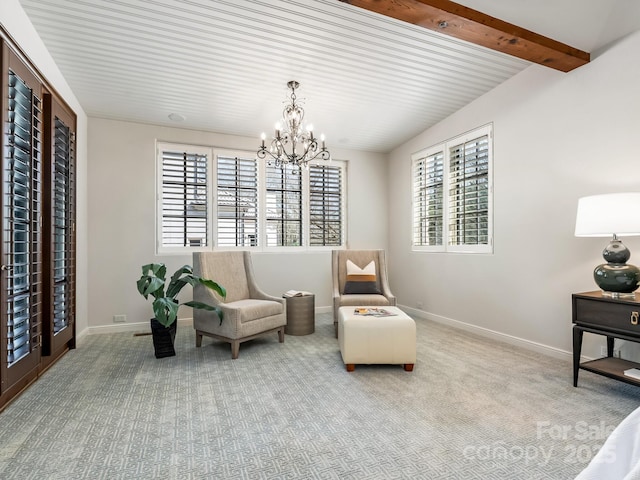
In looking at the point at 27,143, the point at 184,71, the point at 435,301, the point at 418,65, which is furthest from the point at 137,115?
the point at 435,301

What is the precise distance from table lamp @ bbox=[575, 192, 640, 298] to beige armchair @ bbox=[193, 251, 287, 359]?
294 centimetres

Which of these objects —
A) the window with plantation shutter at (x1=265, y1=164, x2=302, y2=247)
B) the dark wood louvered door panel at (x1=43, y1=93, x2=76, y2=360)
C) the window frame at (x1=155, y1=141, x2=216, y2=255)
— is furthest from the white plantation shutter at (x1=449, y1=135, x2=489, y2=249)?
the dark wood louvered door panel at (x1=43, y1=93, x2=76, y2=360)

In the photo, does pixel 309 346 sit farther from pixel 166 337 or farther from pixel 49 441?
pixel 49 441

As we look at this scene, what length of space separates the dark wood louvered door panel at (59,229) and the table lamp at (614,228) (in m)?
4.40

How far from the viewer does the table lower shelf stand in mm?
2404

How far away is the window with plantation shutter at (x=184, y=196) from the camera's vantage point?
4816 millimetres

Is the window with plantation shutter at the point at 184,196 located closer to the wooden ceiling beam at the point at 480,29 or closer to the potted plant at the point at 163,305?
the potted plant at the point at 163,305

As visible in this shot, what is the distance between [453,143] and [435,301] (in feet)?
7.20

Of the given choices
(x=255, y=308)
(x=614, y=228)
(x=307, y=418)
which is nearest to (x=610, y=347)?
(x=614, y=228)

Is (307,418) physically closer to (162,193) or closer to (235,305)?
(235,305)

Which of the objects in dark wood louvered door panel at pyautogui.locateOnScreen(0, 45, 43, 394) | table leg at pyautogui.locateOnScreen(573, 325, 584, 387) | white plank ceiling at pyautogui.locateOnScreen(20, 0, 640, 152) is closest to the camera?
dark wood louvered door panel at pyautogui.locateOnScreen(0, 45, 43, 394)

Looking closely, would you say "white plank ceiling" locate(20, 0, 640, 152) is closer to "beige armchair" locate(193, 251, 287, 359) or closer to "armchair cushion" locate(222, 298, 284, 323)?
"beige armchair" locate(193, 251, 287, 359)

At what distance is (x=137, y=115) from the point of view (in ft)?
14.5

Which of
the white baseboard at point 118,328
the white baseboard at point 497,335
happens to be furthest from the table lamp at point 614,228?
the white baseboard at point 118,328
